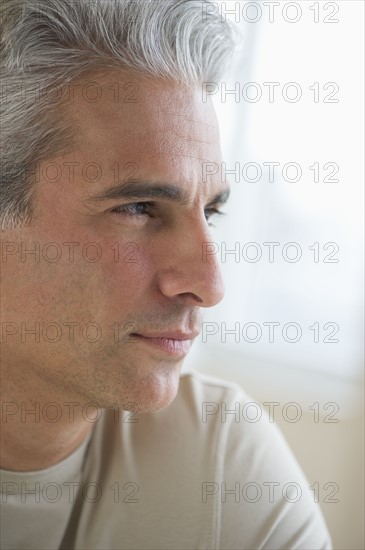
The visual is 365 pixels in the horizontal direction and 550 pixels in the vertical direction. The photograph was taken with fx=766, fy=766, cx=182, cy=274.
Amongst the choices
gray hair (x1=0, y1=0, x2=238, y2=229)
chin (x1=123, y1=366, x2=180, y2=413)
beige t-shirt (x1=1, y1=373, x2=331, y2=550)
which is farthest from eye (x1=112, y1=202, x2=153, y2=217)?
beige t-shirt (x1=1, y1=373, x2=331, y2=550)

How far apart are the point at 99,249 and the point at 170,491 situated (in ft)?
1.46

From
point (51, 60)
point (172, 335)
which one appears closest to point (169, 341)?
point (172, 335)

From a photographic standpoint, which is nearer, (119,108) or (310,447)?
(119,108)

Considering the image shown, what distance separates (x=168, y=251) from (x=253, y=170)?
1.30 meters

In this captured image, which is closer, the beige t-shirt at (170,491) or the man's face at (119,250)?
the man's face at (119,250)

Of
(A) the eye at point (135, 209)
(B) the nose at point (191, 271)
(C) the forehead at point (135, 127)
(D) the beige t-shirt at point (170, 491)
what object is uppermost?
(C) the forehead at point (135, 127)

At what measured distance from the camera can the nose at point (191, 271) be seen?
113 cm

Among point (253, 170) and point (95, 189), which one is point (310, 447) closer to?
point (253, 170)

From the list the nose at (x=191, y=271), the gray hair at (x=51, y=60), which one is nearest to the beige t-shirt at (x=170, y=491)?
the nose at (x=191, y=271)

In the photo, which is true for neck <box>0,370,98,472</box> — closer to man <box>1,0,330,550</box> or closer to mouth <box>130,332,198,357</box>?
man <box>1,0,330,550</box>

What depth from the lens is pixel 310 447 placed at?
2271mm

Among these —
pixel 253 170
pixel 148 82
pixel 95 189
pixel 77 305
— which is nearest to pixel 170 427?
pixel 77 305

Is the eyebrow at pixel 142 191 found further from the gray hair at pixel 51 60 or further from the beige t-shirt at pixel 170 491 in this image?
the beige t-shirt at pixel 170 491

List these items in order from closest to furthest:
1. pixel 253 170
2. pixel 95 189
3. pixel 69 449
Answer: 1. pixel 95 189
2. pixel 69 449
3. pixel 253 170
